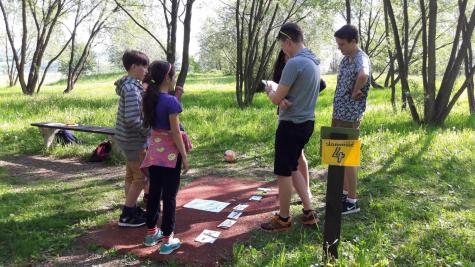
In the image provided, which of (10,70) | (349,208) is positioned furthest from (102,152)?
(10,70)

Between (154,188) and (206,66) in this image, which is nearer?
(154,188)

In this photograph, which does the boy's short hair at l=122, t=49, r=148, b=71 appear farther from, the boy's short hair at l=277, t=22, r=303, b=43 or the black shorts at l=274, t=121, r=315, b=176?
the black shorts at l=274, t=121, r=315, b=176

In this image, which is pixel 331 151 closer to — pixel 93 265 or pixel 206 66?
pixel 93 265

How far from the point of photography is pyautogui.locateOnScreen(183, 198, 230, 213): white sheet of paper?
4801mm

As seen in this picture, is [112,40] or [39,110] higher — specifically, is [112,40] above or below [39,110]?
above

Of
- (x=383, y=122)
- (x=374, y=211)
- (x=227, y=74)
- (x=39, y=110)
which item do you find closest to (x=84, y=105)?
(x=39, y=110)

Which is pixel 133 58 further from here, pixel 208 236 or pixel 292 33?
pixel 208 236

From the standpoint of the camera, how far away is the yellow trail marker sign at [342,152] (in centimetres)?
295

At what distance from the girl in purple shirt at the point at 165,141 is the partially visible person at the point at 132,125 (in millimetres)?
578

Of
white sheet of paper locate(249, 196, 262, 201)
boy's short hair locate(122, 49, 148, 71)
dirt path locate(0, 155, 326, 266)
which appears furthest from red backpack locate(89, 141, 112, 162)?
boy's short hair locate(122, 49, 148, 71)

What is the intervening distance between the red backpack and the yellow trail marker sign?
498 cm

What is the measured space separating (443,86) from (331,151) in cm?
717

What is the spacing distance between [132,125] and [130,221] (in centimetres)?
97

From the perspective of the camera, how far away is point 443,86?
29.6ft
